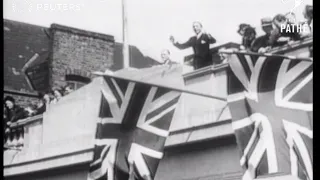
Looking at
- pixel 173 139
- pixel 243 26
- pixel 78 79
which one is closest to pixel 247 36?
pixel 243 26

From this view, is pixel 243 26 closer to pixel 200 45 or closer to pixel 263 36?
pixel 263 36

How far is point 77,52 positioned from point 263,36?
924cm

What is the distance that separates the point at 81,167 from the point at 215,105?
10.2 feet

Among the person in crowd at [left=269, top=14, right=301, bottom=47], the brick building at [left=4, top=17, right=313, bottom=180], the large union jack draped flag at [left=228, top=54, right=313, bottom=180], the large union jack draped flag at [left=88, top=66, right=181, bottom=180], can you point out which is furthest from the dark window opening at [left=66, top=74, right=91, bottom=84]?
the large union jack draped flag at [left=228, top=54, right=313, bottom=180]

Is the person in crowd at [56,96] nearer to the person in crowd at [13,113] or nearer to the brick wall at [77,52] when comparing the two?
the person in crowd at [13,113]

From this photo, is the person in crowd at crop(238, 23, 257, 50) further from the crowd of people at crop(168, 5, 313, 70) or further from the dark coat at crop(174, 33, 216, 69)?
the dark coat at crop(174, 33, 216, 69)

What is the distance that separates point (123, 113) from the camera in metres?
13.1

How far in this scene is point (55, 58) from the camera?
70.9 feet

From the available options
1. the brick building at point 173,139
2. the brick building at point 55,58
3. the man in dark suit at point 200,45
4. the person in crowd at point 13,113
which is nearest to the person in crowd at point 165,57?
the man in dark suit at point 200,45

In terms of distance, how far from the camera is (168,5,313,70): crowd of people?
39.9ft

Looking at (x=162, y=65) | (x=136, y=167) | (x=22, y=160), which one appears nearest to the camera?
(x=136, y=167)

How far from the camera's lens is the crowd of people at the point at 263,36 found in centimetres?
1216
